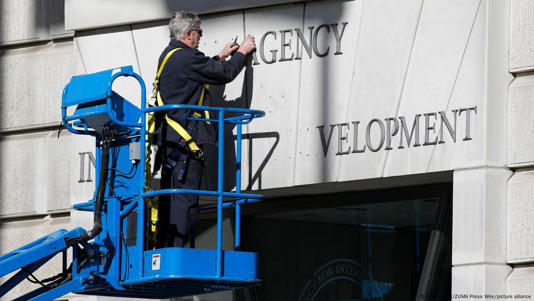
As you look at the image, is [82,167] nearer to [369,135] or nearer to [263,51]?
[263,51]

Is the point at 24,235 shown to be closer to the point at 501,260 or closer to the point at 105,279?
the point at 105,279

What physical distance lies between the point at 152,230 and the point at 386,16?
2316mm

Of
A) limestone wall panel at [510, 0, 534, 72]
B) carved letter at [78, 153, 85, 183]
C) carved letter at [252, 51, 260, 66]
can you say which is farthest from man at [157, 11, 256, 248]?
limestone wall panel at [510, 0, 534, 72]

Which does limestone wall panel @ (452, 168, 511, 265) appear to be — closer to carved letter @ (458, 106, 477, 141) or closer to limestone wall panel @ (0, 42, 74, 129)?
carved letter @ (458, 106, 477, 141)

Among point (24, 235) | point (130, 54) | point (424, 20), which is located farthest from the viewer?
point (24, 235)

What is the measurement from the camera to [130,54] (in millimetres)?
10242

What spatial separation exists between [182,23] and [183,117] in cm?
78

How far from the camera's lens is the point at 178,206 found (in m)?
8.63

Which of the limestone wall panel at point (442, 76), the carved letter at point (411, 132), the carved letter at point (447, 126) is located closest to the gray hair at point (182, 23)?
the limestone wall panel at point (442, 76)

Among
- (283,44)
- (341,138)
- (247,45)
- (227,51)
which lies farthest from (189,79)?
(341,138)

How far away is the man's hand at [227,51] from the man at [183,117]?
0.30 feet

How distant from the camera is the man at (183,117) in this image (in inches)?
340

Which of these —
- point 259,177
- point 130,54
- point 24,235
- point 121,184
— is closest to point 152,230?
point 121,184

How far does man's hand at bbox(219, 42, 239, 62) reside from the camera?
943cm
